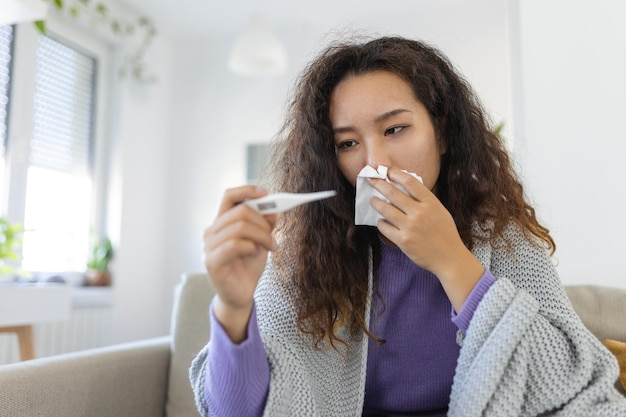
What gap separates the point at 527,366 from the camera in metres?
0.74

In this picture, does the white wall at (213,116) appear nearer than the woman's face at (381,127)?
No

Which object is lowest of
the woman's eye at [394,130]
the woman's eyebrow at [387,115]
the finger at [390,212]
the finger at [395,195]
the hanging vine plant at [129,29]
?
the finger at [390,212]

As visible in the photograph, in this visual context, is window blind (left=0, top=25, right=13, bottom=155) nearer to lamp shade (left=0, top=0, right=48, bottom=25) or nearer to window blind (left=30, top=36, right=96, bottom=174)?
window blind (left=30, top=36, right=96, bottom=174)

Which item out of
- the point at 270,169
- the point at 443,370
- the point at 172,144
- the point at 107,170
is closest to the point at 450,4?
the point at 172,144

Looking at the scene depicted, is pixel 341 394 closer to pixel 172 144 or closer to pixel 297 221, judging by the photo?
pixel 297 221

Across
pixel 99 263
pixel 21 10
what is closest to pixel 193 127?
pixel 99 263

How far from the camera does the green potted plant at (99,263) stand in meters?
3.11

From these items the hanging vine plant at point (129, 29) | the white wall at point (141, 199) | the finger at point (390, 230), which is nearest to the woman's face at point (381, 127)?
the finger at point (390, 230)

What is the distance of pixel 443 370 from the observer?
90cm

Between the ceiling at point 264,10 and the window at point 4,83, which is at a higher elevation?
the ceiling at point 264,10

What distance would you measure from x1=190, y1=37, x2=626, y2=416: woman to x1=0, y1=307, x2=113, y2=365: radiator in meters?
2.00

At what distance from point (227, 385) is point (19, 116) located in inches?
97.2

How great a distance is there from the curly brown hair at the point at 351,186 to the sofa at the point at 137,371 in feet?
1.02

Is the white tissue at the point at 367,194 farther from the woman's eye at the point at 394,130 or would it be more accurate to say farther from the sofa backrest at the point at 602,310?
the sofa backrest at the point at 602,310
